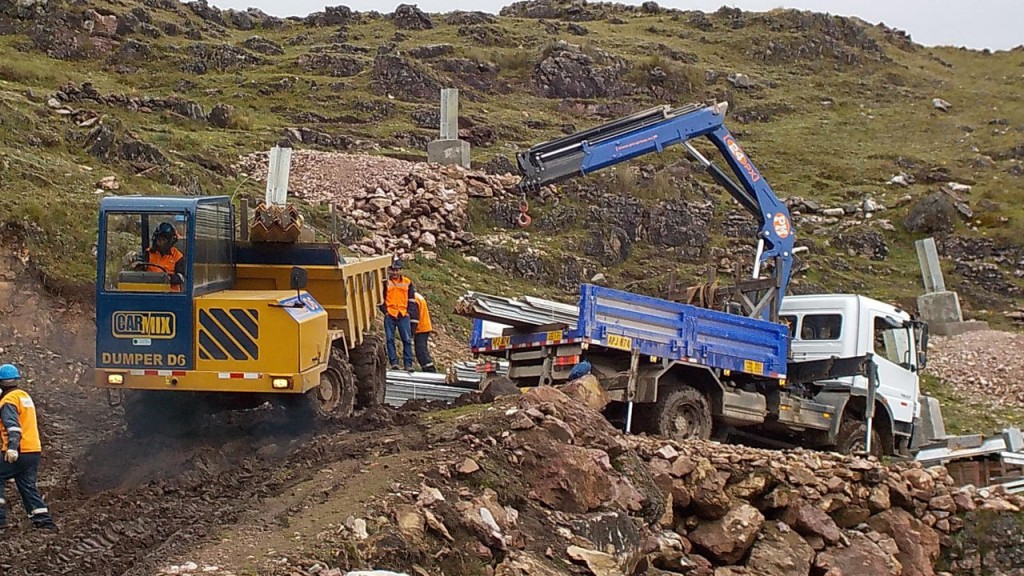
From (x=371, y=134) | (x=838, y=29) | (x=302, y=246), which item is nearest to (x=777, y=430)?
(x=302, y=246)

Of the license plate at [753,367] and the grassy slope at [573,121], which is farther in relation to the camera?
the grassy slope at [573,121]

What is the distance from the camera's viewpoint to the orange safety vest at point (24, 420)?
742 centimetres

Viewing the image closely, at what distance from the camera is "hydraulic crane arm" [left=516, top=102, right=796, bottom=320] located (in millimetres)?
13156

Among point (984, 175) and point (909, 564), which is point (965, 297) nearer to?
point (984, 175)

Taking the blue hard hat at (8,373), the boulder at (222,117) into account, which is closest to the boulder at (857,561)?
the blue hard hat at (8,373)

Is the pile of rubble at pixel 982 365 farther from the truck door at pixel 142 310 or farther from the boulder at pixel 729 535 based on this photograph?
the truck door at pixel 142 310

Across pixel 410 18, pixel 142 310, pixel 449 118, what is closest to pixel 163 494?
pixel 142 310

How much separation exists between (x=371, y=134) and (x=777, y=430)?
759 inches

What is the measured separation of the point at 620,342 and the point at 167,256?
464 cm

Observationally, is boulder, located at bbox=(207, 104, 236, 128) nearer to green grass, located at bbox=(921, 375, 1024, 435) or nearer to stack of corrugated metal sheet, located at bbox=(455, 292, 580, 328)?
stack of corrugated metal sheet, located at bbox=(455, 292, 580, 328)

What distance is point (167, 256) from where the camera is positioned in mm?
8953

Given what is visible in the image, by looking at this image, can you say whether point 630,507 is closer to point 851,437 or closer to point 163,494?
point 163,494

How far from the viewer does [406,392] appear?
1305 cm

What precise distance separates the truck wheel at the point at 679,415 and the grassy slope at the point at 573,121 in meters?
7.14
